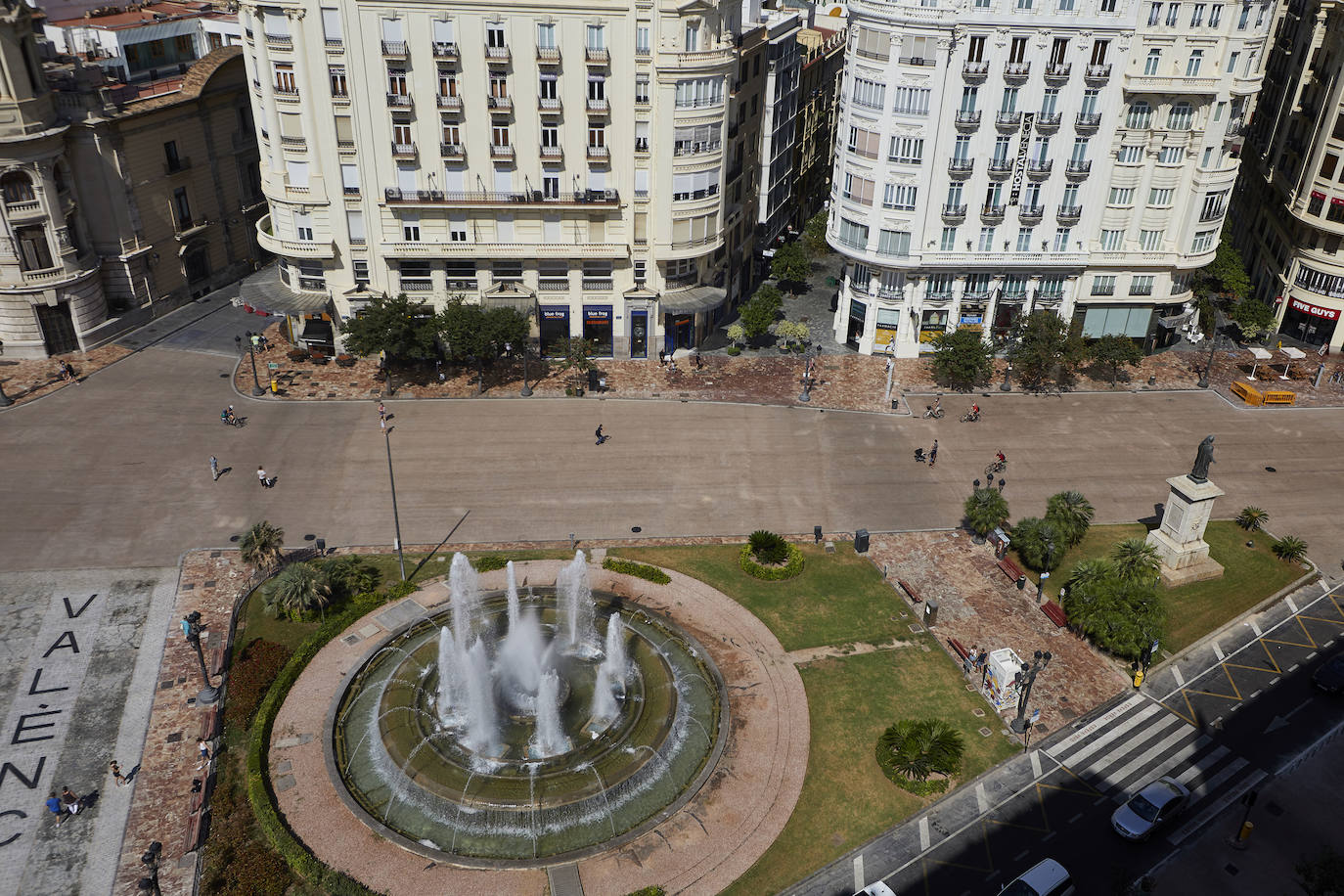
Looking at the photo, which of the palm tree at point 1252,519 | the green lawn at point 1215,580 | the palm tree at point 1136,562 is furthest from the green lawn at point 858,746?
the palm tree at point 1252,519

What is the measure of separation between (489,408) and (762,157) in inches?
1444

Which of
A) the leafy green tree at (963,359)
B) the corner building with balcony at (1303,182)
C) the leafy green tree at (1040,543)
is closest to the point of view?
the leafy green tree at (1040,543)

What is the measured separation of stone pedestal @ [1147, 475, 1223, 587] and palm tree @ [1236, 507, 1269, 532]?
17.1 feet

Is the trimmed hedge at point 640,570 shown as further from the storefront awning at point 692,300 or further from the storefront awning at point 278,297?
the storefront awning at point 278,297

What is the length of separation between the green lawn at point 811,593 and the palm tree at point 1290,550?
23.6 meters

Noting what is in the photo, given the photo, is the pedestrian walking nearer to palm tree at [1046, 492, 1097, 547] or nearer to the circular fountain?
the circular fountain

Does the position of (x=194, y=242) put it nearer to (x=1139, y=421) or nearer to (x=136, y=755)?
(x=136, y=755)

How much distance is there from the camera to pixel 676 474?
66.9m

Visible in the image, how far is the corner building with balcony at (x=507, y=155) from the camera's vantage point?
6981 cm

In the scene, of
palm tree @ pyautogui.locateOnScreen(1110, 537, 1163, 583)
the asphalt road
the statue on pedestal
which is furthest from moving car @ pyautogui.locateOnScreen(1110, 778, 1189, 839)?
the asphalt road

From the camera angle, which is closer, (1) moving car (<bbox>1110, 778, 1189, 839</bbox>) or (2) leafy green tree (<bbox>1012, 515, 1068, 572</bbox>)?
(1) moving car (<bbox>1110, 778, 1189, 839</bbox>)

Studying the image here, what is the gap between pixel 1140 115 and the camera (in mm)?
75312

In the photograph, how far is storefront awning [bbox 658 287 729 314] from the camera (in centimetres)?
7838

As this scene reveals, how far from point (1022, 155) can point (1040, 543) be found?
33261 mm
